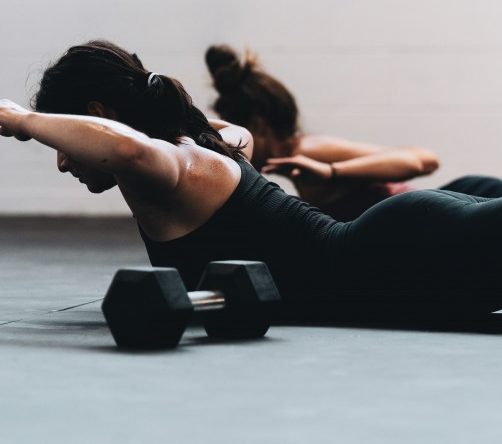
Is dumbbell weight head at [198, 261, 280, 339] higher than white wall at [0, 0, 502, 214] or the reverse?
higher

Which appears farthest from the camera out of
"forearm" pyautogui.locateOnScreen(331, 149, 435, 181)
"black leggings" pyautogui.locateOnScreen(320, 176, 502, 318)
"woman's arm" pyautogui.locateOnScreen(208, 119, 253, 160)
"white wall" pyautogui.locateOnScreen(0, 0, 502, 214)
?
"white wall" pyautogui.locateOnScreen(0, 0, 502, 214)

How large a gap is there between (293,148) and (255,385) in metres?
2.97

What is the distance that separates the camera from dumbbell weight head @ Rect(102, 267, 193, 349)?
7.40 ft

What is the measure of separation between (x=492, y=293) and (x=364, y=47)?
5446mm

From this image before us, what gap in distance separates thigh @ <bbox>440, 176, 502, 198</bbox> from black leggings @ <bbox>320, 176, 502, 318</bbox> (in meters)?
0.40

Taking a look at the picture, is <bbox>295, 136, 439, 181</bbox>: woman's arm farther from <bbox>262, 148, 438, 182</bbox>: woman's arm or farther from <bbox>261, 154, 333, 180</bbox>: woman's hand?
<bbox>261, 154, 333, 180</bbox>: woman's hand

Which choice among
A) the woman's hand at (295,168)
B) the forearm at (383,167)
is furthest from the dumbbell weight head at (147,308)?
the forearm at (383,167)

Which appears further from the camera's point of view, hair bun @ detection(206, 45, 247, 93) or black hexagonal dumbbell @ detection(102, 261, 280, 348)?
hair bun @ detection(206, 45, 247, 93)

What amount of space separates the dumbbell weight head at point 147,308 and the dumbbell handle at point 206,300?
0.06 meters

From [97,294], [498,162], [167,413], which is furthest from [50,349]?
[498,162]

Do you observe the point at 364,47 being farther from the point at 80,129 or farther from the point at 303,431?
the point at 303,431

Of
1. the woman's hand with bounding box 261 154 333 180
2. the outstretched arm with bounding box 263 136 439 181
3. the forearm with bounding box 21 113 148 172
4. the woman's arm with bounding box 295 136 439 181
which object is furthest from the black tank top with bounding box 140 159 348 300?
the woman's arm with bounding box 295 136 439 181

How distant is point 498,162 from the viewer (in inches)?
306

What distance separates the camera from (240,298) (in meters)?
2.47
